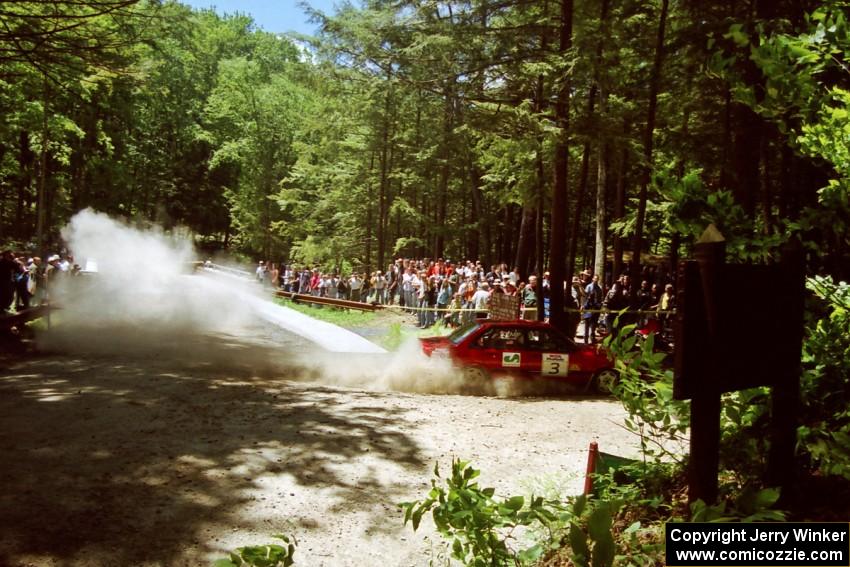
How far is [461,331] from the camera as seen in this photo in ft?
44.2

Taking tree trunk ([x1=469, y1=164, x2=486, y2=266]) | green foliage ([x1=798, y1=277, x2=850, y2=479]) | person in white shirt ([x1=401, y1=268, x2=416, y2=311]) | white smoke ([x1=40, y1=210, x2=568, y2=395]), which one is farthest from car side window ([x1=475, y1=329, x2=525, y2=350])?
tree trunk ([x1=469, y1=164, x2=486, y2=266])

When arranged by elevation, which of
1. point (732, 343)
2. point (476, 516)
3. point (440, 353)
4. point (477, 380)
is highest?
point (732, 343)

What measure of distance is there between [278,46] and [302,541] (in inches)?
3214

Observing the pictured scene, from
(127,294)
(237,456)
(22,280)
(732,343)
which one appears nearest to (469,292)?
(22,280)

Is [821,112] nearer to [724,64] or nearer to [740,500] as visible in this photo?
[724,64]

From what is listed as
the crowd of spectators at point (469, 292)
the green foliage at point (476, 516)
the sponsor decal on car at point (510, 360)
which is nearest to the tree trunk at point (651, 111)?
the crowd of spectators at point (469, 292)

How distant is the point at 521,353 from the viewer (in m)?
12.9

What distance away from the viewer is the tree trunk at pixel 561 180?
14688mm

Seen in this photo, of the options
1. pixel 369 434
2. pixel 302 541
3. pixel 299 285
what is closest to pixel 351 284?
pixel 299 285

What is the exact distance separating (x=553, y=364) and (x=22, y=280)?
16.7 metres

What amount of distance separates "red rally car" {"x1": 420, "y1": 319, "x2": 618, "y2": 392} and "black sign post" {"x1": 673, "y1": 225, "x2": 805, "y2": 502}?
9.66m

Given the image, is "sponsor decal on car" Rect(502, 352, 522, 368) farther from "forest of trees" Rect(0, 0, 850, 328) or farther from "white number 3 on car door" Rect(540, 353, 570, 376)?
"forest of trees" Rect(0, 0, 850, 328)

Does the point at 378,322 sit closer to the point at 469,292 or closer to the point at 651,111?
the point at 469,292

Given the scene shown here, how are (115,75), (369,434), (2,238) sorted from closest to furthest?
(369,434), (115,75), (2,238)
